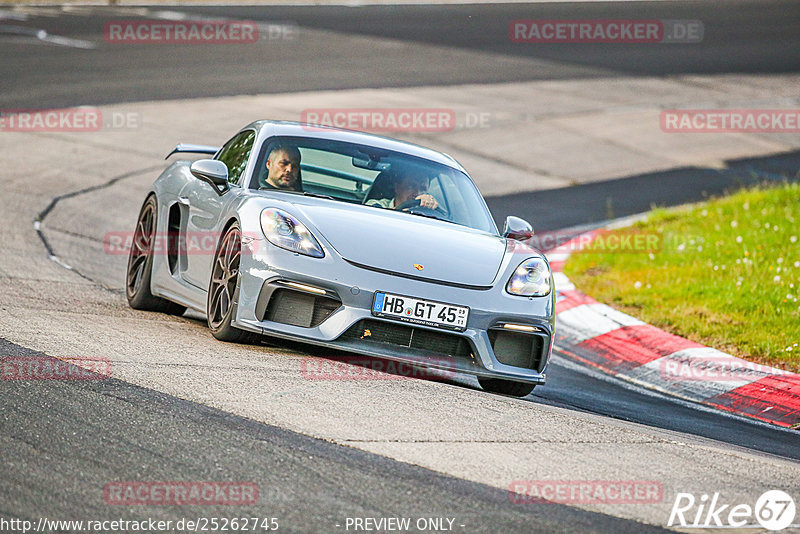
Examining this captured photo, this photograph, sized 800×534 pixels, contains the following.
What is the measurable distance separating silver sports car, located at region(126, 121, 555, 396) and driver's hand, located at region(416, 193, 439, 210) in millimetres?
15

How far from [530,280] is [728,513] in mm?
2520

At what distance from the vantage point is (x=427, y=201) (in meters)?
7.85

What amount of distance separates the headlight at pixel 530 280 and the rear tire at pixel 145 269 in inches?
108

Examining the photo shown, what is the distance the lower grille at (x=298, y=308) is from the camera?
6.47m

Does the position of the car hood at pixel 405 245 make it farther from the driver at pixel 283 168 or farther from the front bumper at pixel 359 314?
the driver at pixel 283 168

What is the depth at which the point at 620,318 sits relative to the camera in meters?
9.85

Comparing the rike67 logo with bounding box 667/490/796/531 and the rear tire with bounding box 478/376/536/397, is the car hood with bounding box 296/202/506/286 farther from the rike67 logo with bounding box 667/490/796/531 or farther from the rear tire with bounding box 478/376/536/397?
the rike67 logo with bounding box 667/490/796/531

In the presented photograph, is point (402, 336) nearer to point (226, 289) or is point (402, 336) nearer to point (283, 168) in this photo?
point (226, 289)

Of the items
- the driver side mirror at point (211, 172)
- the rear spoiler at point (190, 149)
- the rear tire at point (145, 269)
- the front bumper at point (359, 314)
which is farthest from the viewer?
the rear spoiler at point (190, 149)

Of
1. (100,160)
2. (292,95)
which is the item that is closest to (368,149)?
(100,160)

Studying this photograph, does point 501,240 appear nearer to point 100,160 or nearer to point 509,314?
point 509,314

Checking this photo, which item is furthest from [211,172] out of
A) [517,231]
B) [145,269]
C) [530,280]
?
[530,280]

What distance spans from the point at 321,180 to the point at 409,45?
67.0 feet

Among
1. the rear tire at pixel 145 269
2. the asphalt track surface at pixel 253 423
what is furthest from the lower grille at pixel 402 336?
the rear tire at pixel 145 269
